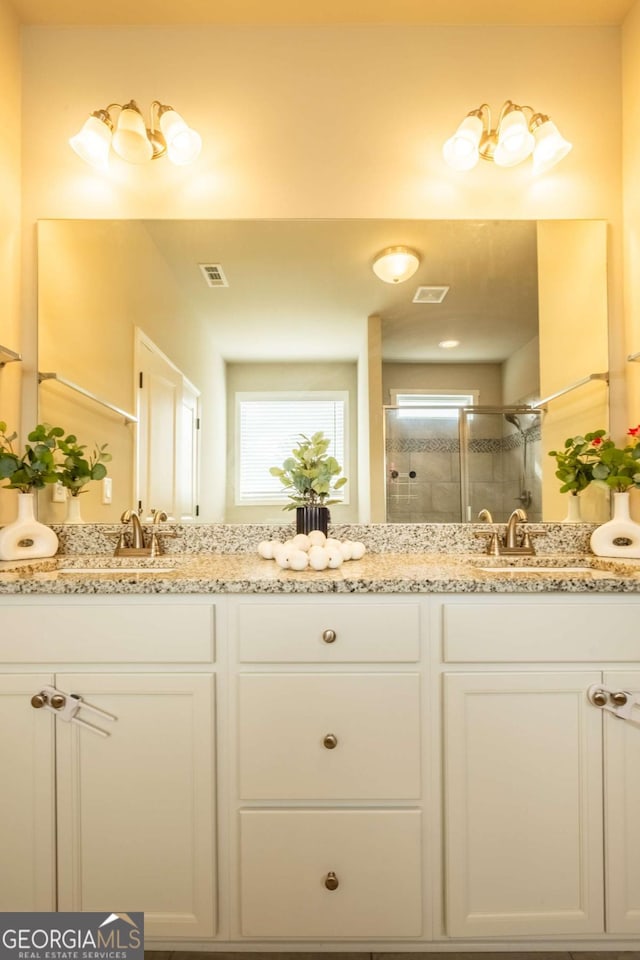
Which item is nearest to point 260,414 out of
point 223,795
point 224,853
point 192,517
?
point 192,517

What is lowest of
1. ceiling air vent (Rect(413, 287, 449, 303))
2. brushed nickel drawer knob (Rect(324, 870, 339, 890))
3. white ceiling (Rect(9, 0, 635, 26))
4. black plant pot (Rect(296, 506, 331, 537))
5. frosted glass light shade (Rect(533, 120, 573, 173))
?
brushed nickel drawer knob (Rect(324, 870, 339, 890))

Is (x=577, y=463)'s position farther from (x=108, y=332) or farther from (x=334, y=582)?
(x=108, y=332)

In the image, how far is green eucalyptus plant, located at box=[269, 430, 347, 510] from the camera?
173 centimetres

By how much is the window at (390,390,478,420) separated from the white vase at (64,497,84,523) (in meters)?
1.15

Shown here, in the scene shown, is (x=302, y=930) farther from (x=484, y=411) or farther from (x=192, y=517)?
(x=484, y=411)

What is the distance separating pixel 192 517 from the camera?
69.9 inches

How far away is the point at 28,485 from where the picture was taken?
5.20 ft

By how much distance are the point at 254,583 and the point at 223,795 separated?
19.3 inches

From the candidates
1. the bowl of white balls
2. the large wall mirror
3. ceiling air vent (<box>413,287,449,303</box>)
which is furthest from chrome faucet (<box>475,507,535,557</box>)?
ceiling air vent (<box>413,287,449,303</box>)

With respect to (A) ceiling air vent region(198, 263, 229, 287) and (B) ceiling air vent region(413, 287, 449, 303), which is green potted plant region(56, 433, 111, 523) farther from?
(B) ceiling air vent region(413, 287, 449, 303)

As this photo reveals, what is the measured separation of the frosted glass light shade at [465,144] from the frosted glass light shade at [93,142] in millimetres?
1131

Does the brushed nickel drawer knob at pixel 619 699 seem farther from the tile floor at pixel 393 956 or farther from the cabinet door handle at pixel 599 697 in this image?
the tile floor at pixel 393 956

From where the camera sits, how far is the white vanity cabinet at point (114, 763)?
45.2 inches

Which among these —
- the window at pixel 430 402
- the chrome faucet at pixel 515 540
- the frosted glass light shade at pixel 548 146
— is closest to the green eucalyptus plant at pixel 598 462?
the chrome faucet at pixel 515 540
